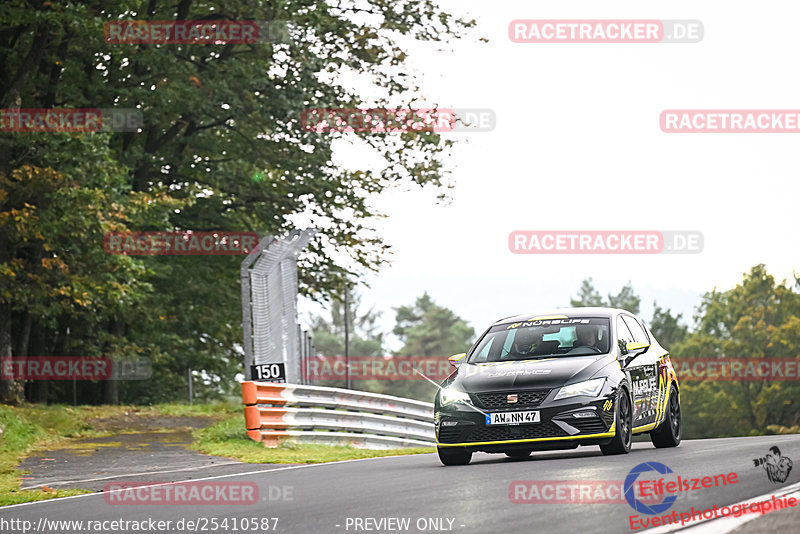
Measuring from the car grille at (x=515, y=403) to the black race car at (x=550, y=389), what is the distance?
10mm

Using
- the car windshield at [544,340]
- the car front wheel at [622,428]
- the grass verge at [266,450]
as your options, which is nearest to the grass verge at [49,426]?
the grass verge at [266,450]

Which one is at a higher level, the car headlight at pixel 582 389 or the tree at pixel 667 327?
the tree at pixel 667 327

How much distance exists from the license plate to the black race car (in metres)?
0.01

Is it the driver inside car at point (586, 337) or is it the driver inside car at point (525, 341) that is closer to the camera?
the driver inside car at point (586, 337)

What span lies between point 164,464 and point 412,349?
5194 inches

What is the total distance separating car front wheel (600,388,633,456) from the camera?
11.4m

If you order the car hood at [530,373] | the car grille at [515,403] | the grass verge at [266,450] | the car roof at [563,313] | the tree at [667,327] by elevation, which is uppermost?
the tree at [667,327]

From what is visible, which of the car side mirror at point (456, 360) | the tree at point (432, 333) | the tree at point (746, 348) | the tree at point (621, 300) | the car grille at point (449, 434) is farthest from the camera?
the tree at point (432, 333)

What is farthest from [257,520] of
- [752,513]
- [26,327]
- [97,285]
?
[26,327]

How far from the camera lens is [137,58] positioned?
84.7ft

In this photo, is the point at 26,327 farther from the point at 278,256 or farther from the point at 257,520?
the point at 257,520

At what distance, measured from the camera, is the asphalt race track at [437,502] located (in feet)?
23.2

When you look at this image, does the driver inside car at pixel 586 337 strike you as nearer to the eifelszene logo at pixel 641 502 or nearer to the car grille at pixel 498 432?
the car grille at pixel 498 432

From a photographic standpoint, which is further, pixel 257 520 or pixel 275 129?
pixel 275 129
